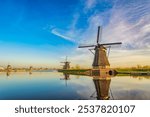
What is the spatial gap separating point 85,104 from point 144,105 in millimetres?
1848

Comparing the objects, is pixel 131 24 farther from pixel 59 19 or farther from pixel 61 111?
pixel 61 111

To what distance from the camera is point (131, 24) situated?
48.1 ft

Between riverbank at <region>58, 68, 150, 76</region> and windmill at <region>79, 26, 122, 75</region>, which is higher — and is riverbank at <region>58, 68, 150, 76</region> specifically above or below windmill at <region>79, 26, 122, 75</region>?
below

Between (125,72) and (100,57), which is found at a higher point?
(100,57)

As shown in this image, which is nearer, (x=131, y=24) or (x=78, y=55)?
(x=131, y=24)

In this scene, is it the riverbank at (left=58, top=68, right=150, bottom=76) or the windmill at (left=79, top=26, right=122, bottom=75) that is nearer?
the windmill at (left=79, top=26, right=122, bottom=75)

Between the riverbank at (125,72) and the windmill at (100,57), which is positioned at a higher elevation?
the windmill at (100,57)

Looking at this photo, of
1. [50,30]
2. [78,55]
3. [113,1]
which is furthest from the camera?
[78,55]

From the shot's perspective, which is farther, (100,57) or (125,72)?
(125,72)

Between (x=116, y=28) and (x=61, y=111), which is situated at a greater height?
(x=116, y=28)

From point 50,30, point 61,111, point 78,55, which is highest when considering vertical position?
point 50,30

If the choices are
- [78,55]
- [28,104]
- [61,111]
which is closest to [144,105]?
[61,111]

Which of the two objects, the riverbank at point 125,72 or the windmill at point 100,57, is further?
the riverbank at point 125,72

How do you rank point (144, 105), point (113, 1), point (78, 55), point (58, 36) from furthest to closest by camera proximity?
point (78, 55) → point (58, 36) → point (113, 1) → point (144, 105)
